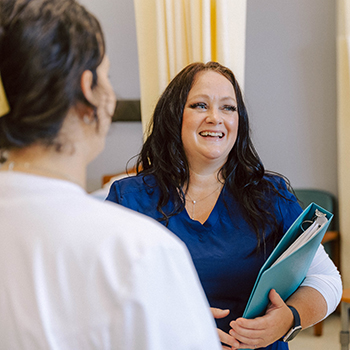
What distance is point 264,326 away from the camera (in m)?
1.21

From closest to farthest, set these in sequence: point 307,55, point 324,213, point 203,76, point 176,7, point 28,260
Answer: point 28,260 < point 324,213 < point 203,76 < point 176,7 < point 307,55

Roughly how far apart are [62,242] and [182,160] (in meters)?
1.00

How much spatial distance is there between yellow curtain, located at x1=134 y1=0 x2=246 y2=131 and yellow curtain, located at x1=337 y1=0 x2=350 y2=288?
1.36 meters

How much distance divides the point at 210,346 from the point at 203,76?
3.62 ft

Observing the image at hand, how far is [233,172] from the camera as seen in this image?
5.21 feet

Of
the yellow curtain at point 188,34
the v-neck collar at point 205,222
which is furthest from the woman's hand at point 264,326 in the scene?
the yellow curtain at point 188,34

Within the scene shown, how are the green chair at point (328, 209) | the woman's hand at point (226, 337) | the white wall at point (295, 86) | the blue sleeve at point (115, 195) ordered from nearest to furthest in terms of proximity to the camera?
the woman's hand at point (226, 337) < the blue sleeve at point (115, 195) < the green chair at point (328, 209) < the white wall at point (295, 86)

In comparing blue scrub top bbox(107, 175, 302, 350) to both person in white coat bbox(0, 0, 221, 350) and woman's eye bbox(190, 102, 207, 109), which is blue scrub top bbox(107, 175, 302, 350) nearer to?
woman's eye bbox(190, 102, 207, 109)

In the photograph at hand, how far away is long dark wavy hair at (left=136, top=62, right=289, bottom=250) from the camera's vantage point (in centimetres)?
150

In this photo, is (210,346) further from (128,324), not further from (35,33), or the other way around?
(35,33)

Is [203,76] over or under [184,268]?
Answer: over

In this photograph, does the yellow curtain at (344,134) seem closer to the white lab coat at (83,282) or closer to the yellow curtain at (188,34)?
the yellow curtain at (188,34)

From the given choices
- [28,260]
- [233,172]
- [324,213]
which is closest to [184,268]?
[28,260]

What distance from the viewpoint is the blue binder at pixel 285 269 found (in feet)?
3.71
